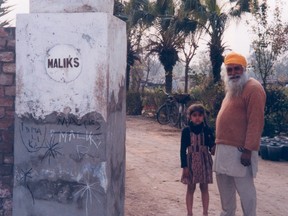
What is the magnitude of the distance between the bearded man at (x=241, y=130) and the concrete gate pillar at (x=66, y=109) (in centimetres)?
113

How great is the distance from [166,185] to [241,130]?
9.40ft

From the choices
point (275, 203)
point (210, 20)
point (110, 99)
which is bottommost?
point (275, 203)

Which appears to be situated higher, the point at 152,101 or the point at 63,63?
the point at 63,63

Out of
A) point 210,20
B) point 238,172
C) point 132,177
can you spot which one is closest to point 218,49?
point 210,20

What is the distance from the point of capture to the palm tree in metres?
17.1

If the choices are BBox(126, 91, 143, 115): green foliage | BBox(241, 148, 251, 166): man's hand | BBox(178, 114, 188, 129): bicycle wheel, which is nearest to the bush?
BBox(126, 91, 143, 115): green foliage

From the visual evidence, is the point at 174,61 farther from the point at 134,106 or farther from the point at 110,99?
the point at 110,99

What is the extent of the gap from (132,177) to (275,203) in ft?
7.99

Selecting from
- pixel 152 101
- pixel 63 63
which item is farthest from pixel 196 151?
pixel 152 101

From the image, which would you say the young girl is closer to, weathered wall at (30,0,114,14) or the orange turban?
the orange turban

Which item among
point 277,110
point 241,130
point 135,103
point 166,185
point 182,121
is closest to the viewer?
point 241,130

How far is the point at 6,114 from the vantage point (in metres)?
4.40

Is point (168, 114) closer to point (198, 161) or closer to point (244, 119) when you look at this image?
point (198, 161)

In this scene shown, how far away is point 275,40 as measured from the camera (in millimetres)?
13242
